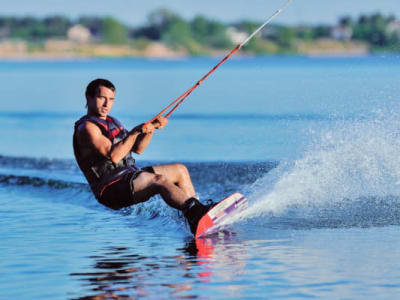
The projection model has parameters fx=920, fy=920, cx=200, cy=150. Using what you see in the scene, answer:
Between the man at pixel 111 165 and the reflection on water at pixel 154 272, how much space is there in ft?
1.49

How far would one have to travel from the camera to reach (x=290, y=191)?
10891mm

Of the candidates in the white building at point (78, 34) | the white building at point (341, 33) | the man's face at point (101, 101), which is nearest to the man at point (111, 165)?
the man's face at point (101, 101)

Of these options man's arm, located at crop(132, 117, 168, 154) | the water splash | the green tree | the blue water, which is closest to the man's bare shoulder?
man's arm, located at crop(132, 117, 168, 154)

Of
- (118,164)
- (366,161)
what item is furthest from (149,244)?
(366,161)

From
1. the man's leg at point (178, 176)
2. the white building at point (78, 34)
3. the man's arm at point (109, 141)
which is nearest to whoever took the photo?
the man's arm at point (109, 141)

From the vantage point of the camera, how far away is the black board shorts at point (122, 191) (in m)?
8.48

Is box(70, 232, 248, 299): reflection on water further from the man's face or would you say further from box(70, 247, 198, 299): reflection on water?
the man's face

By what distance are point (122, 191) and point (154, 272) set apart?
1223 millimetres

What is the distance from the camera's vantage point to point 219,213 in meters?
8.68

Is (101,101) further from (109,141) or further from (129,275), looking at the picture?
(129,275)

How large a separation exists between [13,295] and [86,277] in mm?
715

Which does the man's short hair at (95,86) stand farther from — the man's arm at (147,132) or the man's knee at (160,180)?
the man's knee at (160,180)

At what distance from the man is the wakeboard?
0.08m

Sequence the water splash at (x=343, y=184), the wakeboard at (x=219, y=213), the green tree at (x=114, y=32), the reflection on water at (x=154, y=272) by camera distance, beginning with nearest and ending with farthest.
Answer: the reflection on water at (x=154, y=272)
the wakeboard at (x=219, y=213)
the water splash at (x=343, y=184)
the green tree at (x=114, y=32)
